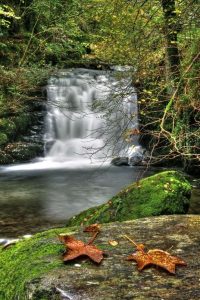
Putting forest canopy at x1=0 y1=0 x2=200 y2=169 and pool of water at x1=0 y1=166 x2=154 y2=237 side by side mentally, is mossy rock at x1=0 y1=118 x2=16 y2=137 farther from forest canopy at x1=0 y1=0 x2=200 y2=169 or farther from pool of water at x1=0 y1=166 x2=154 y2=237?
pool of water at x1=0 y1=166 x2=154 y2=237

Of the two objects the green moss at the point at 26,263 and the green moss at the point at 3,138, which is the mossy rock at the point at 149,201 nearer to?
the green moss at the point at 26,263

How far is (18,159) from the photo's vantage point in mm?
13250

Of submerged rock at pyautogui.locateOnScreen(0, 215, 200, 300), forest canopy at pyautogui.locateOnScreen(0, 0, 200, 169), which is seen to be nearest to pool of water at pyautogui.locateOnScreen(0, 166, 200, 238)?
forest canopy at pyautogui.locateOnScreen(0, 0, 200, 169)

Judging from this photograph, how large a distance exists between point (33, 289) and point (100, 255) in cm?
43

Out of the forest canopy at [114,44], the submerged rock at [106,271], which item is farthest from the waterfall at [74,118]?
the submerged rock at [106,271]

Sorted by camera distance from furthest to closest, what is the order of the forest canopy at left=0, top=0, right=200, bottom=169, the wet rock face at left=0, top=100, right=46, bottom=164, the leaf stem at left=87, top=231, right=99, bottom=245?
1. the wet rock face at left=0, top=100, right=46, bottom=164
2. the forest canopy at left=0, top=0, right=200, bottom=169
3. the leaf stem at left=87, top=231, right=99, bottom=245

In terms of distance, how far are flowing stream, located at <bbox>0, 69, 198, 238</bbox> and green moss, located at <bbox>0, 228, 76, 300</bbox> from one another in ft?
4.92

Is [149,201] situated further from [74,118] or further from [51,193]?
[74,118]

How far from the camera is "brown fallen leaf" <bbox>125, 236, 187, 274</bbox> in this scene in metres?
2.18

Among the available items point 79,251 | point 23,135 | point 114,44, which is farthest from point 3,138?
point 79,251

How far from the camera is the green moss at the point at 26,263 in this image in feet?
7.33

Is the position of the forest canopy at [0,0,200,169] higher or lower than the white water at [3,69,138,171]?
higher

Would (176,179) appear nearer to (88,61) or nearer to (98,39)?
(98,39)

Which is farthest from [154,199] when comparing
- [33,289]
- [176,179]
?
[33,289]
